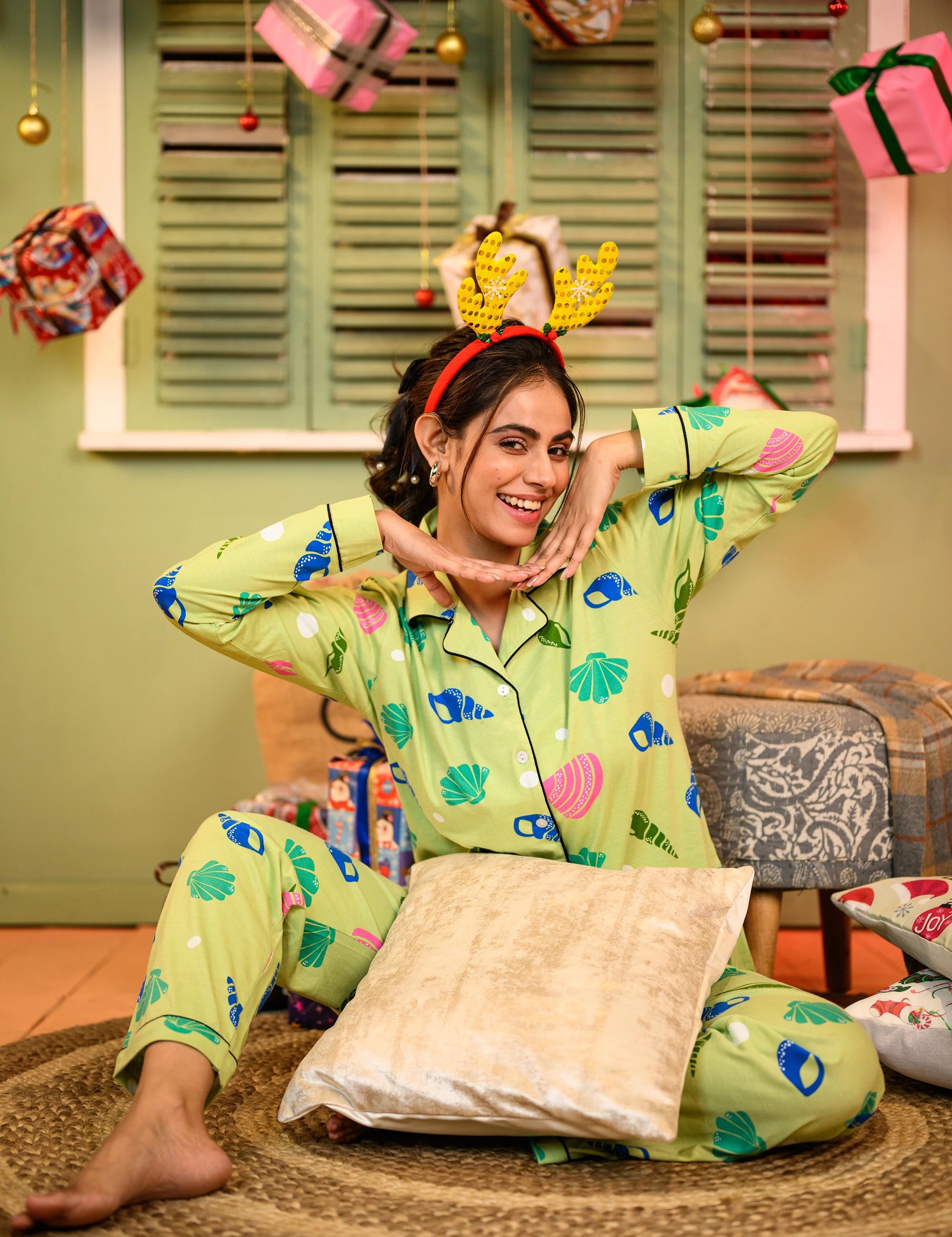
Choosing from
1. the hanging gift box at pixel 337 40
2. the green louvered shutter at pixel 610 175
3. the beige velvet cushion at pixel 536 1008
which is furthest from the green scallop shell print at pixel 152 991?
the hanging gift box at pixel 337 40

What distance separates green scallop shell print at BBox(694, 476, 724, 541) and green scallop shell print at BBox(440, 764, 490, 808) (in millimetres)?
456

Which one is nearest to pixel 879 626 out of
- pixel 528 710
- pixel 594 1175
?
pixel 528 710

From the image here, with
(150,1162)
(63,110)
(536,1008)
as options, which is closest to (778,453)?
(536,1008)

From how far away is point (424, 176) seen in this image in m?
2.59

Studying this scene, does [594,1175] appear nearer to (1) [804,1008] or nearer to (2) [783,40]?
(1) [804,1008]

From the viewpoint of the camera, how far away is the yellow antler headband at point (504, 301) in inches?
58.8

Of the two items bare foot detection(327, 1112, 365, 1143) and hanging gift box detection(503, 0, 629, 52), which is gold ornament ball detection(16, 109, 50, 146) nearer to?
hanging gift box detection(503, 0, 629, 52)

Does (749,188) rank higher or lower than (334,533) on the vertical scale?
higher

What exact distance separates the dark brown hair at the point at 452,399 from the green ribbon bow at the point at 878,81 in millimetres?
1134

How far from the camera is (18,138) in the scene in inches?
103

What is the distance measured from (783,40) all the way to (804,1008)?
7.30ft

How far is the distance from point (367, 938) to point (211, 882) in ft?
0.82

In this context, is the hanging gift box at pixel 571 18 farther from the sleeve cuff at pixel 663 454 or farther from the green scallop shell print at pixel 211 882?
the green scallop shell print at pixel 211 882

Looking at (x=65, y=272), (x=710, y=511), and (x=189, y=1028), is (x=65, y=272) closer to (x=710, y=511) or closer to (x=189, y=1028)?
(x=710, y=511)
